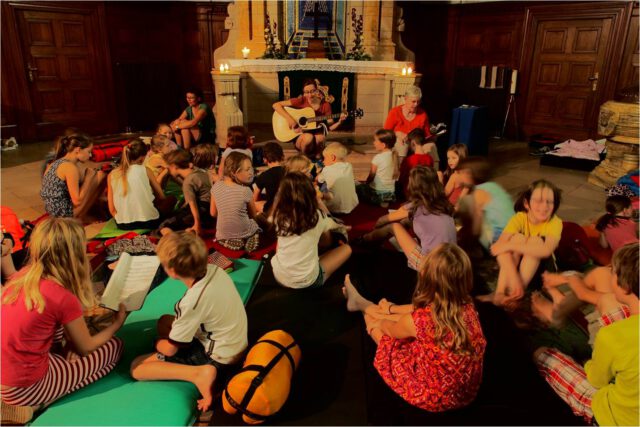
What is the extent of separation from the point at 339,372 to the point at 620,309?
4.44 ft

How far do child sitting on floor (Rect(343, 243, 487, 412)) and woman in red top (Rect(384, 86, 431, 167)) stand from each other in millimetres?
3648

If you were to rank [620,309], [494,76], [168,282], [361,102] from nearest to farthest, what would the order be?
[620,309]
[168,282]
[361,102]
[494,76]

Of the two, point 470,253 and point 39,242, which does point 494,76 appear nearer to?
point 470,253

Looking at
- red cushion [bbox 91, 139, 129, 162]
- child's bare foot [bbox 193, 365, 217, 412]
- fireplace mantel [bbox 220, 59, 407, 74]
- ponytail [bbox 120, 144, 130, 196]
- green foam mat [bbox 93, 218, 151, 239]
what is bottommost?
child's bare foot [bbox 193, 365, 217, 412]

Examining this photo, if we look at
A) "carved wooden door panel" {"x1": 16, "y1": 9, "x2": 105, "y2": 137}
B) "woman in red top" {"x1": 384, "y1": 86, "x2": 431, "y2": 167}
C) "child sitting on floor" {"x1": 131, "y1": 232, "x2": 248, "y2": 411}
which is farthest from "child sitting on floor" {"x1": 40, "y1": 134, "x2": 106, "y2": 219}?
"carved wooden door panel" {"x1": 16, "y1": 9, "x2": 105, "y2": 137}

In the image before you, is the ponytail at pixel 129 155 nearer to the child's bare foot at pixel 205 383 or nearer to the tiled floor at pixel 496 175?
the tiled floor at pixel 496 175

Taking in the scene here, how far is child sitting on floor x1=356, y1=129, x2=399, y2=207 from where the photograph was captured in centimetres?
457

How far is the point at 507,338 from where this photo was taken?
255 cm

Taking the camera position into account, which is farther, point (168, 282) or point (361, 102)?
point (361, 102)

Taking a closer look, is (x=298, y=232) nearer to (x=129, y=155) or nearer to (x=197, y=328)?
(x=197, y=328)

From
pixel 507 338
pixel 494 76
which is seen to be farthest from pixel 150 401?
pixel 494 76

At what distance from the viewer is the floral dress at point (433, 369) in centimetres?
189

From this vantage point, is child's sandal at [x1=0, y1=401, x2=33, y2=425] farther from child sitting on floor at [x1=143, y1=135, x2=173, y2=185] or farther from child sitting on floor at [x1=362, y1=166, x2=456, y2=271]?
child sitting on floor at [x1=143, y1=135, x2=173, y2=185]

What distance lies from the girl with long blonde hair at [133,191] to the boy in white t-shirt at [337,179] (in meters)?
1.48
